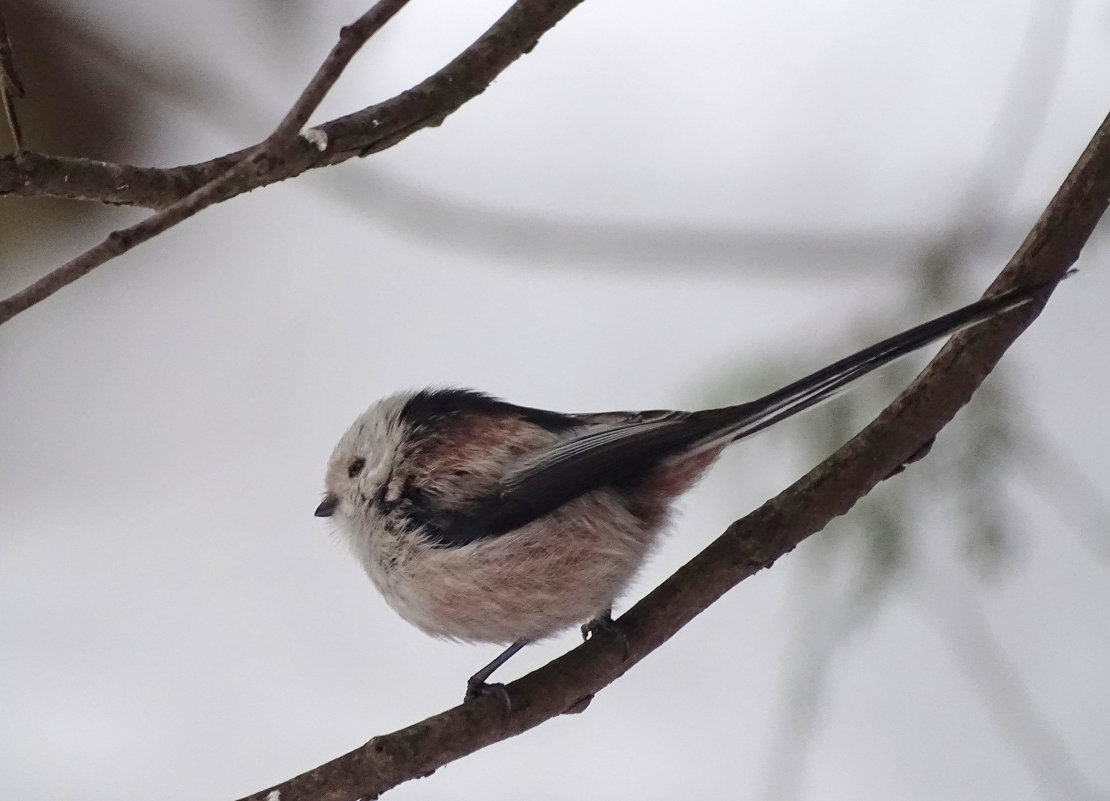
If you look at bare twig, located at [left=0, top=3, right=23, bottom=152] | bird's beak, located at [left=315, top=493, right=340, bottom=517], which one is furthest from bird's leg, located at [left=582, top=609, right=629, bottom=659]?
bare twig, located at [left=0, top=3, right=23, bottom=152]

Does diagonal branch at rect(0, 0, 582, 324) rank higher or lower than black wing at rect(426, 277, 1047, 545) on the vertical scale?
higher

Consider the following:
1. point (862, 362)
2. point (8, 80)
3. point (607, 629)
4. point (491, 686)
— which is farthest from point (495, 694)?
point (8, 80)

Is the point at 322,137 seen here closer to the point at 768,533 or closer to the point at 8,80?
the point at 8,80

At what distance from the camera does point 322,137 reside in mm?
1267

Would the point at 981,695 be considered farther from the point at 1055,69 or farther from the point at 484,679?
the point at 1055,69

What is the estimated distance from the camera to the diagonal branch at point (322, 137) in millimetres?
1169

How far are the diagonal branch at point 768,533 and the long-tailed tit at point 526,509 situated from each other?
0.19ft

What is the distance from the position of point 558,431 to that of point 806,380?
1.40 ft

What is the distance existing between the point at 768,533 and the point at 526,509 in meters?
0.35

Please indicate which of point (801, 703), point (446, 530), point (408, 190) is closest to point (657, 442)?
point (446, 530)

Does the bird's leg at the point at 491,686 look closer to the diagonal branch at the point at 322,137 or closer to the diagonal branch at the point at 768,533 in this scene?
the diagonal branch at the point at 768,533

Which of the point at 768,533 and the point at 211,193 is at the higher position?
the point at 211,193

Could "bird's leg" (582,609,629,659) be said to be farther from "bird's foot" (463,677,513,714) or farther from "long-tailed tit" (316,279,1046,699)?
"bird's foot" (463,677,513,714)

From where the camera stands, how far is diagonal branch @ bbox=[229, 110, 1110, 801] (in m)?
1.31
